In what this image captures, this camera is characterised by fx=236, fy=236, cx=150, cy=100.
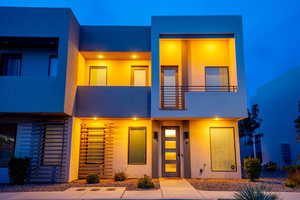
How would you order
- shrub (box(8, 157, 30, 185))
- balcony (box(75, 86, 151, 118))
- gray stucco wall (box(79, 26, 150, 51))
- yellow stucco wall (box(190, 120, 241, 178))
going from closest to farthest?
shrub (box(8, 157, 30, 185)), balcony (box(75, 86, 151, 118)), yellow stucco wall (box(190, 120, 241, 178)), gray stucco wall (box(79, 26, 150, 51))

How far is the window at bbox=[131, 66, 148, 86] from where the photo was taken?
12273 millimetres

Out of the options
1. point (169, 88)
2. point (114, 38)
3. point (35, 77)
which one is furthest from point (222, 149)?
point (35, 77)

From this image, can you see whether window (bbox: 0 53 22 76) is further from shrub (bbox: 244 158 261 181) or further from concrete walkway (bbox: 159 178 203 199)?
shrub (bbox: 244 158 261 181)

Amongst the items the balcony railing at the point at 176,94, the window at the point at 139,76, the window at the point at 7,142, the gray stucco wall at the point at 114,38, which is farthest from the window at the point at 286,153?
the window at the point at 7,142

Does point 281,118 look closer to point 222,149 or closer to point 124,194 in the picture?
point 222,149

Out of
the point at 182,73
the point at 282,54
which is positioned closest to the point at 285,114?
the point at 182,73

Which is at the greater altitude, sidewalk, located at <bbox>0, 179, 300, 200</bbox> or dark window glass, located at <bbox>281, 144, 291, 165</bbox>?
dark window glass, located at <bbox>281, 144, 291, 165</bbox>

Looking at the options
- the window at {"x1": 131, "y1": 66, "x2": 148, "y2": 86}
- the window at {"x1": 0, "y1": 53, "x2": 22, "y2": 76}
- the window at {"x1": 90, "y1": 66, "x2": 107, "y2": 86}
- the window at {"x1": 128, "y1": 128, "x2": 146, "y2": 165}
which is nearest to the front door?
the window at {"x1": 128, "y1": 128, "x2": 146, "y2": 165}

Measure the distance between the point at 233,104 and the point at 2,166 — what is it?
1056cm

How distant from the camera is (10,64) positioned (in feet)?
36.9

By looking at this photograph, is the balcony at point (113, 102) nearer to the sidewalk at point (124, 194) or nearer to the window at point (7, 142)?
the window at point (7, 142)

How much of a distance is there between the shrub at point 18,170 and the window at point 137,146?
4.56 m

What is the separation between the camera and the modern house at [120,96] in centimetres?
1005

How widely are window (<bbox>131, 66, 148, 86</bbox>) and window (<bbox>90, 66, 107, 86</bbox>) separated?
1.47 meters
